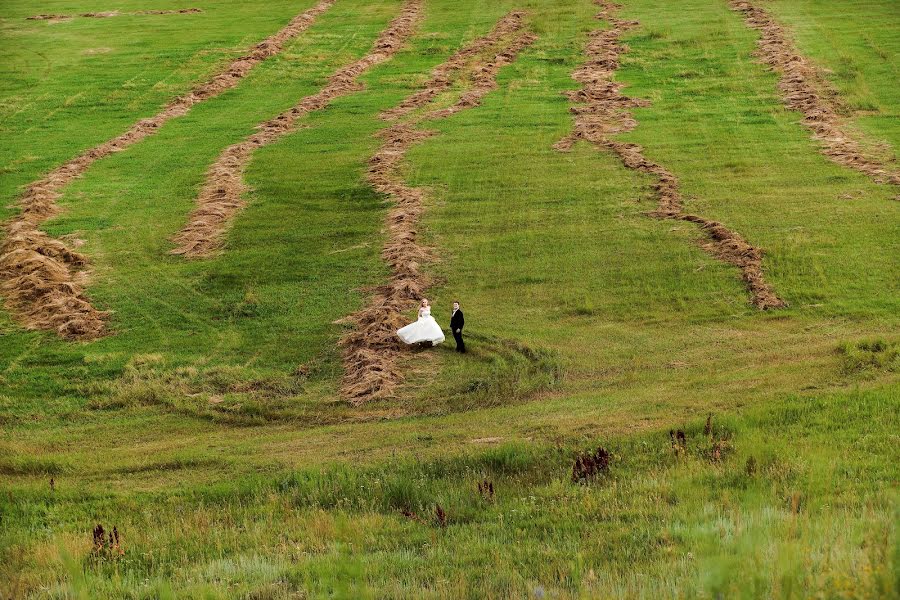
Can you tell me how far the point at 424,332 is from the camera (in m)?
23.3

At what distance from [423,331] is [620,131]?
18103 millimetres

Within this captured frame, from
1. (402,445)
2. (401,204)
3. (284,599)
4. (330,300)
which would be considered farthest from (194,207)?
(284,599)

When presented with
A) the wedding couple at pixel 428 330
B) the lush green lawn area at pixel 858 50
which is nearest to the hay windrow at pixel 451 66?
the lush green lawn area at pixel 858 50

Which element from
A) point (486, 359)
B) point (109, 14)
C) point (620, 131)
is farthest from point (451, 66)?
point (486, 359)

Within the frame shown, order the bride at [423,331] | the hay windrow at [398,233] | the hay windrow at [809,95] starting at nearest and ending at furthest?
the hay windrow at [398,233], the bride at [423,331], the hay windrow at [809,95]

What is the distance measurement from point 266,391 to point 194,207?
13.6 m

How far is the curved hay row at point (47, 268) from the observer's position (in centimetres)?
2603

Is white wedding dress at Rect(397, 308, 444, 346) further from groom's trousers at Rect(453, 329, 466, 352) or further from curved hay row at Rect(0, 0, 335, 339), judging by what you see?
curved hay row at Rect(0, 0, 335, 339)

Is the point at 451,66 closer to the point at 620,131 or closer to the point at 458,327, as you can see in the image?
the point at 620,131

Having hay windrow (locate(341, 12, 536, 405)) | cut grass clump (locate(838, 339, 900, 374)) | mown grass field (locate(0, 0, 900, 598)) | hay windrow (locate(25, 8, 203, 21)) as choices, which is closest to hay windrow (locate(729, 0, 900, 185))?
mown grass field (locate(0, 0, 900, 598))

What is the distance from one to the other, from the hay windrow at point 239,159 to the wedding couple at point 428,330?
933 centimetres

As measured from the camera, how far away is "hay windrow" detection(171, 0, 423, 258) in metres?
31.1

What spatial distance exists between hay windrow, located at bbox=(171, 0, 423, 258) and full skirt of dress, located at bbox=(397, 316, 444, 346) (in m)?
9.35

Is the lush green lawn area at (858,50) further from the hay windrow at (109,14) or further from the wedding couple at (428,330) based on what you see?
the hay windrow at (109,14)
